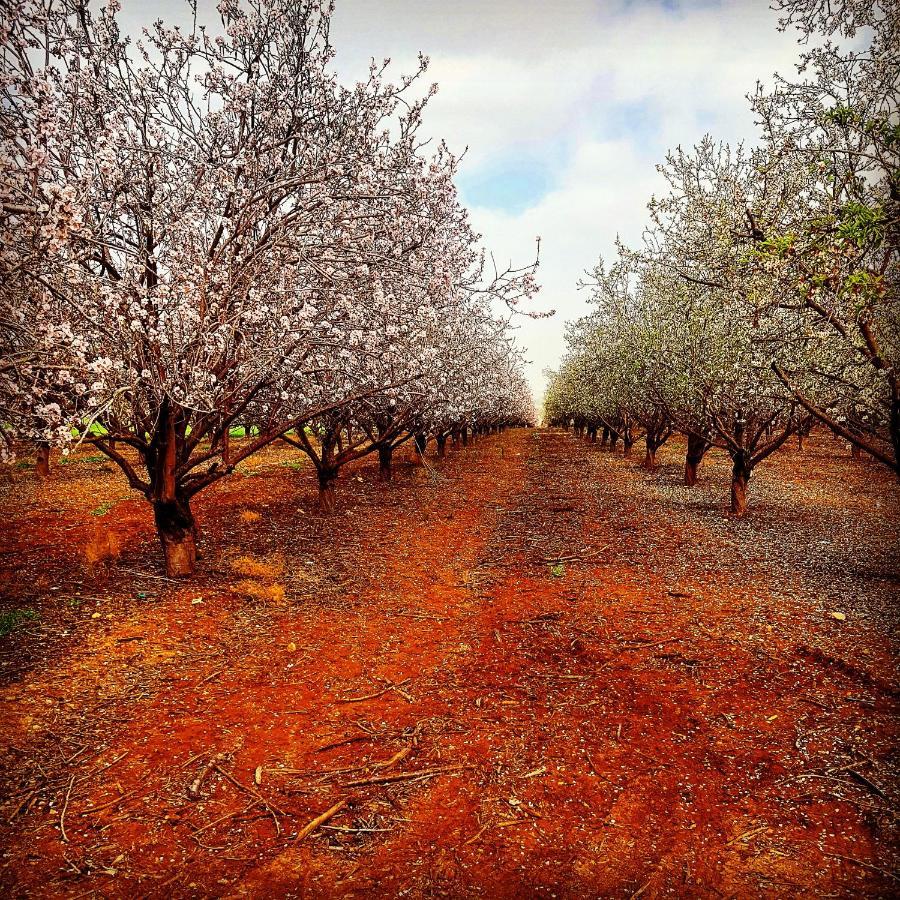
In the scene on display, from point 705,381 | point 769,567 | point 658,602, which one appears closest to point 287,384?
point 658,602

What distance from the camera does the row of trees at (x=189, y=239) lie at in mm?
7488

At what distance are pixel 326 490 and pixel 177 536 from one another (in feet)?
27.6

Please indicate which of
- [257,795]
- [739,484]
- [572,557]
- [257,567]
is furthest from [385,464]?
[257,795]

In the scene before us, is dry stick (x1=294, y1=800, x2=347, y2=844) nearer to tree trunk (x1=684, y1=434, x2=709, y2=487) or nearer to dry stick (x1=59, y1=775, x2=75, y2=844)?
dry stick (x1=59, y1=775, x2=75, y2=844)

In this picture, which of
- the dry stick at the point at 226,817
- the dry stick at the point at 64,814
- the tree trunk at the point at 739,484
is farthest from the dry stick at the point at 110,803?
the tree trunk at the point at 739,484

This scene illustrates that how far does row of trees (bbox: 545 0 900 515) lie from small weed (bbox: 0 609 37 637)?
45.6 feet

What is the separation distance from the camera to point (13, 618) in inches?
371

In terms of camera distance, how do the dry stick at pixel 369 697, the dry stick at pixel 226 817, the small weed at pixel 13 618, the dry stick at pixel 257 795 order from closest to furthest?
the dry stick at pixel 226 817
the dry stick at pixel 257 795
the dry stick at pixel 369 697
the small weed at pixel 13 618

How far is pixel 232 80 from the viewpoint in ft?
31.6

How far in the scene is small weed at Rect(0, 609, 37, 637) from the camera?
29.7 ft

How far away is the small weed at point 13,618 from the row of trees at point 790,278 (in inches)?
547

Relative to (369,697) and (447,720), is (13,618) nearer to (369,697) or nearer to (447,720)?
(369,697)

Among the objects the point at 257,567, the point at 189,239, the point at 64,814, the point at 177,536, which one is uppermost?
the point at 189,239

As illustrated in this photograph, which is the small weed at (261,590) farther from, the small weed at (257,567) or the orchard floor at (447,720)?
the small weed at (257,567)
